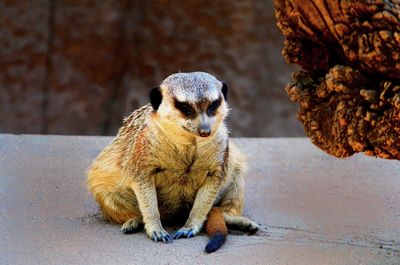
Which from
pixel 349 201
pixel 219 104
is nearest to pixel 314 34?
pixel 219 104

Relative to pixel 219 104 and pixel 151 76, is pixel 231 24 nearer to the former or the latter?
pixel 151 76

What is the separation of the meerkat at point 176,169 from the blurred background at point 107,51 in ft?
14.2

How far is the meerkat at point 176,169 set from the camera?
173 inches

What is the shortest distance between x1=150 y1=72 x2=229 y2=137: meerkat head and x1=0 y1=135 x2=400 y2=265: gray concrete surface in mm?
586

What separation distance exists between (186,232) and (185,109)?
64 centimetres

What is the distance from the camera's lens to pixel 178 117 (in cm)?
442

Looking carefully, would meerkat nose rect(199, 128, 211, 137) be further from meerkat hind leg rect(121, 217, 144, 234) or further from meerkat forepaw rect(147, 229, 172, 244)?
meerkat hind leg rect(121, 217, 144, 234)

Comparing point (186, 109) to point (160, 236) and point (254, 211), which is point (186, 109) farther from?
point (254, 211)

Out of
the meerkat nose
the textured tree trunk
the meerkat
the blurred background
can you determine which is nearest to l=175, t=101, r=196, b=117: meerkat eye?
the meerkat

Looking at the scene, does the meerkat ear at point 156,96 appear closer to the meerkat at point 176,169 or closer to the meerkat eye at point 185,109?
the meerkat at point 176,169

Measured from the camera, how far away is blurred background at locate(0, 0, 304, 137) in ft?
29.7

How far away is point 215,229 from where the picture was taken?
4473mm

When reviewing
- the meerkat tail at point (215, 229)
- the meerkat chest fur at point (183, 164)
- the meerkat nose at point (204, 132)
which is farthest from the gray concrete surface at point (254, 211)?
the meerkat nose at point (204, 132)

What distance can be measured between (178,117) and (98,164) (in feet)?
2.61
